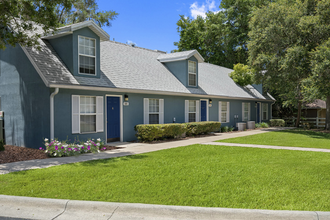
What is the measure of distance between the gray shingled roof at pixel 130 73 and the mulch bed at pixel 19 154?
2.54 metres

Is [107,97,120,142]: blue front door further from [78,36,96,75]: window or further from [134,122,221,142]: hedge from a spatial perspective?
[78,36,96,75]: window

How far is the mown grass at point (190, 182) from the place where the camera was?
4746 mm

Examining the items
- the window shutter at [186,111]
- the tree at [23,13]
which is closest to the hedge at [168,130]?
the window shutter at [186,111]

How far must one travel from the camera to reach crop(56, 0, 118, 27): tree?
26.2 meters

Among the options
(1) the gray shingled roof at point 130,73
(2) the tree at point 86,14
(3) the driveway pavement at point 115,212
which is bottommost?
(3) the driveway pavement at point 115,212

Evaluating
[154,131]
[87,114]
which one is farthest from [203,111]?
[87,114]

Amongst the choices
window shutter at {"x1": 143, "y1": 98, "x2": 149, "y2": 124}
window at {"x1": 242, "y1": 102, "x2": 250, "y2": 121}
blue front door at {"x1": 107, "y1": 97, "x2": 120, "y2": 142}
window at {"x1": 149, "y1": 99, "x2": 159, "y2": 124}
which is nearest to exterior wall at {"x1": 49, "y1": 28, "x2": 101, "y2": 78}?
blue front door at {"x1": 107, "y1": 97, "x2": 120, "y2": 142}

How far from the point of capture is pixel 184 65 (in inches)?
688

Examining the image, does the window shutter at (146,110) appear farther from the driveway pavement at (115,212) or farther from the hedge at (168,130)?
the driveway pavement at (115,212)

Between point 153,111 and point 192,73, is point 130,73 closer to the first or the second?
point 153,111

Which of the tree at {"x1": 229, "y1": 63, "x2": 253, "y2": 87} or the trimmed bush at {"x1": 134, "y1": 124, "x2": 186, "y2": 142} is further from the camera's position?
the tree at {"x1": 229, "y1": 63, "x2": 253, "y2": 87}

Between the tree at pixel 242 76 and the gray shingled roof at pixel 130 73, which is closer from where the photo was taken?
the gray shingled roof at pixel 130 73

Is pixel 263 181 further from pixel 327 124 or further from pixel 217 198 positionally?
pixel 327 124

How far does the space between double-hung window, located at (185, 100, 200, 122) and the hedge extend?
3.93ft
